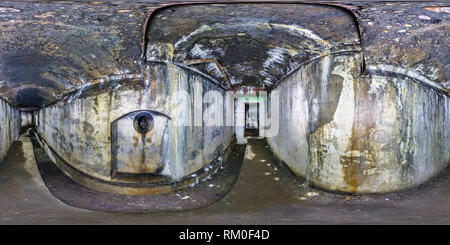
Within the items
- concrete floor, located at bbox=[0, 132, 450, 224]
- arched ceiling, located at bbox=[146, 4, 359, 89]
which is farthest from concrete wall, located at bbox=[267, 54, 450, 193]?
arched ceiling, located at bbox=[146, 4, 359, 89]

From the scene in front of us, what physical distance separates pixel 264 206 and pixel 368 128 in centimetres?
192

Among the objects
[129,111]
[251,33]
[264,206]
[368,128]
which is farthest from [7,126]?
[368,128]

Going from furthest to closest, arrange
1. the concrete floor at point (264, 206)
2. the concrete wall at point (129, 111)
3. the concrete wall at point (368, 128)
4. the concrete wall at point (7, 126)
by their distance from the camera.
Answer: the concrete wall at point (7, 126)
the concrete wall at point (129, 111)
the concrete wall at point (368, 128)
the concrete floor at point (264, 206)

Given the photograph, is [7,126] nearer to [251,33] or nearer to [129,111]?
[129,111]

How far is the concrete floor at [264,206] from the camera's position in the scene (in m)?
4.66

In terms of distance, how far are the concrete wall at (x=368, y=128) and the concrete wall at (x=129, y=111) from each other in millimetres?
2045

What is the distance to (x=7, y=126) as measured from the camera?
24.1ft

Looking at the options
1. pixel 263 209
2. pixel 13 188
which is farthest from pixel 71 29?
pixel 263 209

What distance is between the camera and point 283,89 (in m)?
7.22

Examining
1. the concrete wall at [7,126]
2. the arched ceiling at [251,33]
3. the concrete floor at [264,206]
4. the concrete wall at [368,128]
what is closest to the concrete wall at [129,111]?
the arched ceiling at [251,33]

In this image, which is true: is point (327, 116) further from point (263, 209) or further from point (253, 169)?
point (253, 169)

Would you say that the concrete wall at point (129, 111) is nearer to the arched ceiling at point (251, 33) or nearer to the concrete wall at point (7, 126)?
the arched ceiling at point (251, 33)

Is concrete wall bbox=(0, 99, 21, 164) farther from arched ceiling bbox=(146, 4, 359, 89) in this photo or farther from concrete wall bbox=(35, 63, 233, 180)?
arched ceiling bbox=(146, 4, 359, 89)

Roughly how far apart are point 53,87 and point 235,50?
3.46 m
